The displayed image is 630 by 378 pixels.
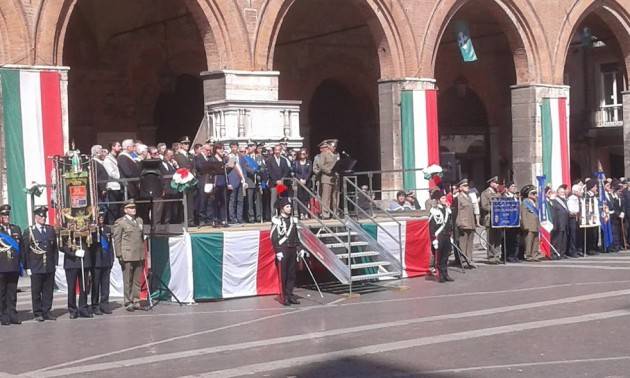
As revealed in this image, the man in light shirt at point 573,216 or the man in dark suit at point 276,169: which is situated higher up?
the man in dark suit at point 276,169

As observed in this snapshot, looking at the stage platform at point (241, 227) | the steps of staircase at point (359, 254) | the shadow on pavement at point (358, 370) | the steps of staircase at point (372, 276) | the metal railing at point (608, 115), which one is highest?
the metal railing at point (608, 115)

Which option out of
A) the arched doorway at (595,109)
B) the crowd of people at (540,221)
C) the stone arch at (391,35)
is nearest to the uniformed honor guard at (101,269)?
the crowd of people at (540,221)

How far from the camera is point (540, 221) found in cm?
2112

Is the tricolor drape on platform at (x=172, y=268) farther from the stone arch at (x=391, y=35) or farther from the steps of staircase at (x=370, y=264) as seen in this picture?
the stone arch at (x=391, y=35)

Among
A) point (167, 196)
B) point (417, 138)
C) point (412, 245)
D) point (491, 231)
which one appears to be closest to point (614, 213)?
point (491, 231)

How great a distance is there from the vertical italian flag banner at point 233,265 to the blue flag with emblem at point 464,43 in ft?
36.5

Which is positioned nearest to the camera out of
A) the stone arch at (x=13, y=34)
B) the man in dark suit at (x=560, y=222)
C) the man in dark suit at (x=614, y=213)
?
the stone arch at (x=13, y=34)

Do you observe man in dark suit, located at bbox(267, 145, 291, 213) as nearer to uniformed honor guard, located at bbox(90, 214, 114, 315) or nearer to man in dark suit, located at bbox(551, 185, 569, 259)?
uniformed honor guard, located at bbox(90, 214, 114, 315)

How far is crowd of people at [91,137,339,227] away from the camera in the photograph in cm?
1636

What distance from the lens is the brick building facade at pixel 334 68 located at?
69.8ft

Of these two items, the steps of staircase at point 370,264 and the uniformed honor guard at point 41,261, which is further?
the steps of staircase at point 370,264

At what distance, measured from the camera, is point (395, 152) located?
24.1m

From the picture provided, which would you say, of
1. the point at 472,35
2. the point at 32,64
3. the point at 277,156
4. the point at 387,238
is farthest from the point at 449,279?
the point at 472,35

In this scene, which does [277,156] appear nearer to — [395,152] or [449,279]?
[449,279]
